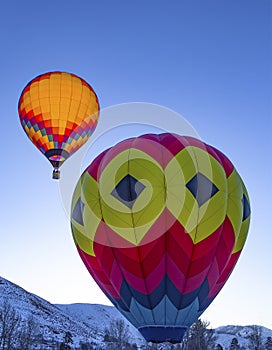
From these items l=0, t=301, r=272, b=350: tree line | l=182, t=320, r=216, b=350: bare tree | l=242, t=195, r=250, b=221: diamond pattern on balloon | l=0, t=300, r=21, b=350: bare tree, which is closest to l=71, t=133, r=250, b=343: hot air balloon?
l=242, t=195, r=250, b=221: diamond pattern on balloon

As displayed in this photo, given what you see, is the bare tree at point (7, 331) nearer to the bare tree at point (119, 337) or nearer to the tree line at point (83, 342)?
the tree line at point (83, 342)

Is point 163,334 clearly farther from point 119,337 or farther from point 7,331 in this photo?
point 7,331

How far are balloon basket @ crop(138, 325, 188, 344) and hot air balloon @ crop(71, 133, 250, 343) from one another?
1.0 inches

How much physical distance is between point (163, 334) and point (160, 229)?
276 cm

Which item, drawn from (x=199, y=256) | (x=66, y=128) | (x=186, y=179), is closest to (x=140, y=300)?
(x=199, y=256)

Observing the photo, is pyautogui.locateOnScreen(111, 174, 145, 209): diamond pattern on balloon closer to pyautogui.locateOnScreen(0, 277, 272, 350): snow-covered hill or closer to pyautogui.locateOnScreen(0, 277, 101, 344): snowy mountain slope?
pyautogui.locateOnScreen(0, 277, 272, 350): snow-covered hill

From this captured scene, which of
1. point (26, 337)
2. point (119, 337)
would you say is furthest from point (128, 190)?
point (26, 337)

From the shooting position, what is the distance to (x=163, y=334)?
530 inches

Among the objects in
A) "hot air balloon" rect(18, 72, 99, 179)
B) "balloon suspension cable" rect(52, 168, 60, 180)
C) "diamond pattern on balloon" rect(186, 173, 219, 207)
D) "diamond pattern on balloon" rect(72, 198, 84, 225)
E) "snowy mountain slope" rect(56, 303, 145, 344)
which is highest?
"snowy mountain slope" rect(56, 303, 145, 344)

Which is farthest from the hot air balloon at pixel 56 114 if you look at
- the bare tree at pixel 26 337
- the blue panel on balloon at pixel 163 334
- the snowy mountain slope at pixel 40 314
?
the snowy mountain slope at pixel 40 314

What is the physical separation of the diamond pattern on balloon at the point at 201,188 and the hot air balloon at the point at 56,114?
7743mm

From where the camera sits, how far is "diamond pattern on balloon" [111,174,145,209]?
13.5 m

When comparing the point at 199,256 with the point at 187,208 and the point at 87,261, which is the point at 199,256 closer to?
the point at 187,208

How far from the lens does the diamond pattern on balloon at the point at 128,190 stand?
13500mm
